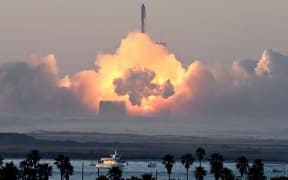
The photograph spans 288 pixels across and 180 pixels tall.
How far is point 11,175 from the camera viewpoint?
200m
